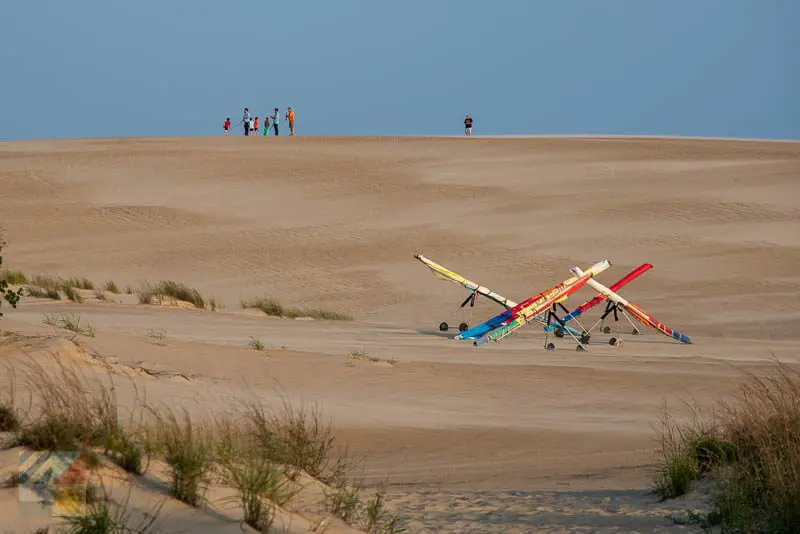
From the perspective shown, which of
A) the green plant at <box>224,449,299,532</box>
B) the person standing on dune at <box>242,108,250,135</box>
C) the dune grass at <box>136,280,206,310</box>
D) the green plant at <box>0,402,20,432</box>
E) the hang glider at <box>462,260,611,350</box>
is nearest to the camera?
the green plant at <box>224,449,299,532</box>

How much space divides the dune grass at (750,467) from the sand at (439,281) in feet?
1.21

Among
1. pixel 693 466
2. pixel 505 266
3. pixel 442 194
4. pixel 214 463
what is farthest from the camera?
pixel 442 194

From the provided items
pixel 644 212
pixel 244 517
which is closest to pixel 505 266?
pixel 644 212

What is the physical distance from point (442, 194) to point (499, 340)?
18.2m

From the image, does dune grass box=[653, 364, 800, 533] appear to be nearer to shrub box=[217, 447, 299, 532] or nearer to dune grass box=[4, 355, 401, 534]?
dune grass box=[4, 355, 401, 534]

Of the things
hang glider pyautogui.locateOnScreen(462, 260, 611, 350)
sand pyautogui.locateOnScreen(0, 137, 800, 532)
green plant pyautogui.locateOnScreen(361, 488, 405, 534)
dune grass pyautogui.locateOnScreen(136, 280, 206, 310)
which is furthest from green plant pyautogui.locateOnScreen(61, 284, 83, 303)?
green plant pyautogui.locateOnScreen(361, 488, 405, 534)

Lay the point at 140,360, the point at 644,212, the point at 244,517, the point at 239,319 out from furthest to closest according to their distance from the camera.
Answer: the point at 644,212
the point at 239,319
the point at 140,360
the point at 244,517

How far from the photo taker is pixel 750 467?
7195 millimetres

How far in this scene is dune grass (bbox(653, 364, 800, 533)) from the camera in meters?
6.30

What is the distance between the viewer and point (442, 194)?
118 feet

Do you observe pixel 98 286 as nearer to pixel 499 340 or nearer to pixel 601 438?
pixel 499 340

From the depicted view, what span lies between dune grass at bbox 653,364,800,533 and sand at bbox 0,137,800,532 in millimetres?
369

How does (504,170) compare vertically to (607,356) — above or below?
above

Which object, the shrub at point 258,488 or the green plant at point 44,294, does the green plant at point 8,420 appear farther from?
the green plant at point 44,294
